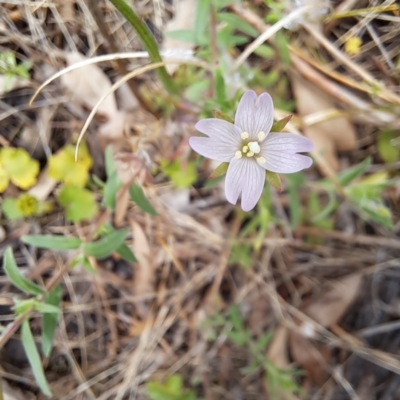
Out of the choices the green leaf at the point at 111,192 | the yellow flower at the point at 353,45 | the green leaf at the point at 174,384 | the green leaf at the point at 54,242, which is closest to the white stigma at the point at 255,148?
the green leaf at the point at 111,192

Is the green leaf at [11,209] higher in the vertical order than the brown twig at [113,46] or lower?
lower

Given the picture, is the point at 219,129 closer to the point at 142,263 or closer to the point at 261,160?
the point at 261,160

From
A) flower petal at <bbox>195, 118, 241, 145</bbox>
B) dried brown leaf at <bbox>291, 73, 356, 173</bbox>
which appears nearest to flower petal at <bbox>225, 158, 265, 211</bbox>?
flower petal at <bbox>195, 118, 241, 145</bbox>

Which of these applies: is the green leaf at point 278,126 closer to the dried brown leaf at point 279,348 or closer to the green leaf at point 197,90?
the green leaf at point 197,90

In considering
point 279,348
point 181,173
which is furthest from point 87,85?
point 279,348

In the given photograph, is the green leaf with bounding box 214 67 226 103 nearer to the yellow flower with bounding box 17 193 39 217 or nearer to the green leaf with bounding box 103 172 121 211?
the green leaf with bounding box 103 172 121 211

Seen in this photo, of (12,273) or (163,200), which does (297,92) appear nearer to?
(163,200)
